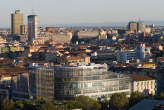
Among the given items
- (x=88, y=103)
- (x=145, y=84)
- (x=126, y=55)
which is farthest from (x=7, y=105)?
(x=126, y=55)

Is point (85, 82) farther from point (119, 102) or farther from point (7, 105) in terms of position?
point (7, 105)

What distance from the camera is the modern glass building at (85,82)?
29969 mm

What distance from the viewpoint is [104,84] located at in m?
31.1

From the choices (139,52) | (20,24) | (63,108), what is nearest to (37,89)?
(63,108)

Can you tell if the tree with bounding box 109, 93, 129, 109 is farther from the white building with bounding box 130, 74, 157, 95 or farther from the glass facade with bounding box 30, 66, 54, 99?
the white building with bounding box 130, 74, 157, 95

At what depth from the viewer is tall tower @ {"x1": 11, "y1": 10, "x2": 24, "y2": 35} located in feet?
487

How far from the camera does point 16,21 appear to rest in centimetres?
14888

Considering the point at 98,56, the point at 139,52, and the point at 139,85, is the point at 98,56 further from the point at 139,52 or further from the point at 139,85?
the point at 139,85

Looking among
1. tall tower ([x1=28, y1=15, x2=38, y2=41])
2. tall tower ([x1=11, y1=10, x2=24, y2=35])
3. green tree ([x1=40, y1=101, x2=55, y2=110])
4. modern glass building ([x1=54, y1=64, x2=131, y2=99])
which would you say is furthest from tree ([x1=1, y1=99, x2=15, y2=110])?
tall tower ([x1=11, y1=10, x2=24, y2=35])

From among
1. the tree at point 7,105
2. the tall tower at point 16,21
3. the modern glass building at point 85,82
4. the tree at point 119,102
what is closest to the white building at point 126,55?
the modern glass building at point 85,82

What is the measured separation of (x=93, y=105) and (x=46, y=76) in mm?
4085

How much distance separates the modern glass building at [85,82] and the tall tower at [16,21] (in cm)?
11800

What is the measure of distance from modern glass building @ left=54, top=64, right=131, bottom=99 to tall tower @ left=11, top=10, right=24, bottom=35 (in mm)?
118004

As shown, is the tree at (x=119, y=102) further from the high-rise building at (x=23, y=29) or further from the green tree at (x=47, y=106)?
the high-rise building at (x=23, y=29)
